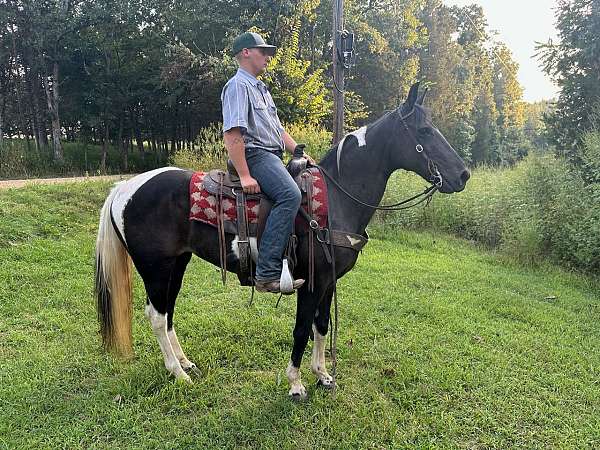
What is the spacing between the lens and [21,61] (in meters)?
17.0

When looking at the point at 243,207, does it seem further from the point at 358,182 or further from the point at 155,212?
the point at 358,182

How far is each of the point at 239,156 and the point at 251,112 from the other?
1.01 ft

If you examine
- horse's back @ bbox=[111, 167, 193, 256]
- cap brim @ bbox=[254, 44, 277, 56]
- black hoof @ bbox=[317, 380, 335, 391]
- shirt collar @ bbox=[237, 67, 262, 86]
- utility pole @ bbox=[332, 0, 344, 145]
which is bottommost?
black hoof @ bbox=[317, 380, 335, 391]

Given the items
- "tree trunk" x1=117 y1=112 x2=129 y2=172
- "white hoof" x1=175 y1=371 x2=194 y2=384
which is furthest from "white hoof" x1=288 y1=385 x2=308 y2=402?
"tree trunk" x1=117 y1=112 x2=129 y2=172

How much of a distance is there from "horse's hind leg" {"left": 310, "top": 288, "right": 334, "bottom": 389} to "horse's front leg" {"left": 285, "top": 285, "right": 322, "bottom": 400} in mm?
194

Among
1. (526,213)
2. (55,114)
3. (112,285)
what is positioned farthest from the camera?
(55,114)

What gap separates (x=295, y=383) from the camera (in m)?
2.93

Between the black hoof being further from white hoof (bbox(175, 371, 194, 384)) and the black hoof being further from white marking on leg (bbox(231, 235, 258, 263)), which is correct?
white marking on leg (bbox(231, 235, 258, 263))

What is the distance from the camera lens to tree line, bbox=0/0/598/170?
1522 cm

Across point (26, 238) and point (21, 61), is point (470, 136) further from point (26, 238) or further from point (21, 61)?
point (26, 238)

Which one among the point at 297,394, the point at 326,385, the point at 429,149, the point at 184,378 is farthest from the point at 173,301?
the point at 429,149

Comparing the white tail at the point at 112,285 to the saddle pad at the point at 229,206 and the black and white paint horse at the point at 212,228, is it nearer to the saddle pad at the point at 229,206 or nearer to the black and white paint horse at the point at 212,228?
the black and white paint horse at the point at 212,228

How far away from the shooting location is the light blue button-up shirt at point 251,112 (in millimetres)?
2469

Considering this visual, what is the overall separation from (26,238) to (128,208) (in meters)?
4.37
